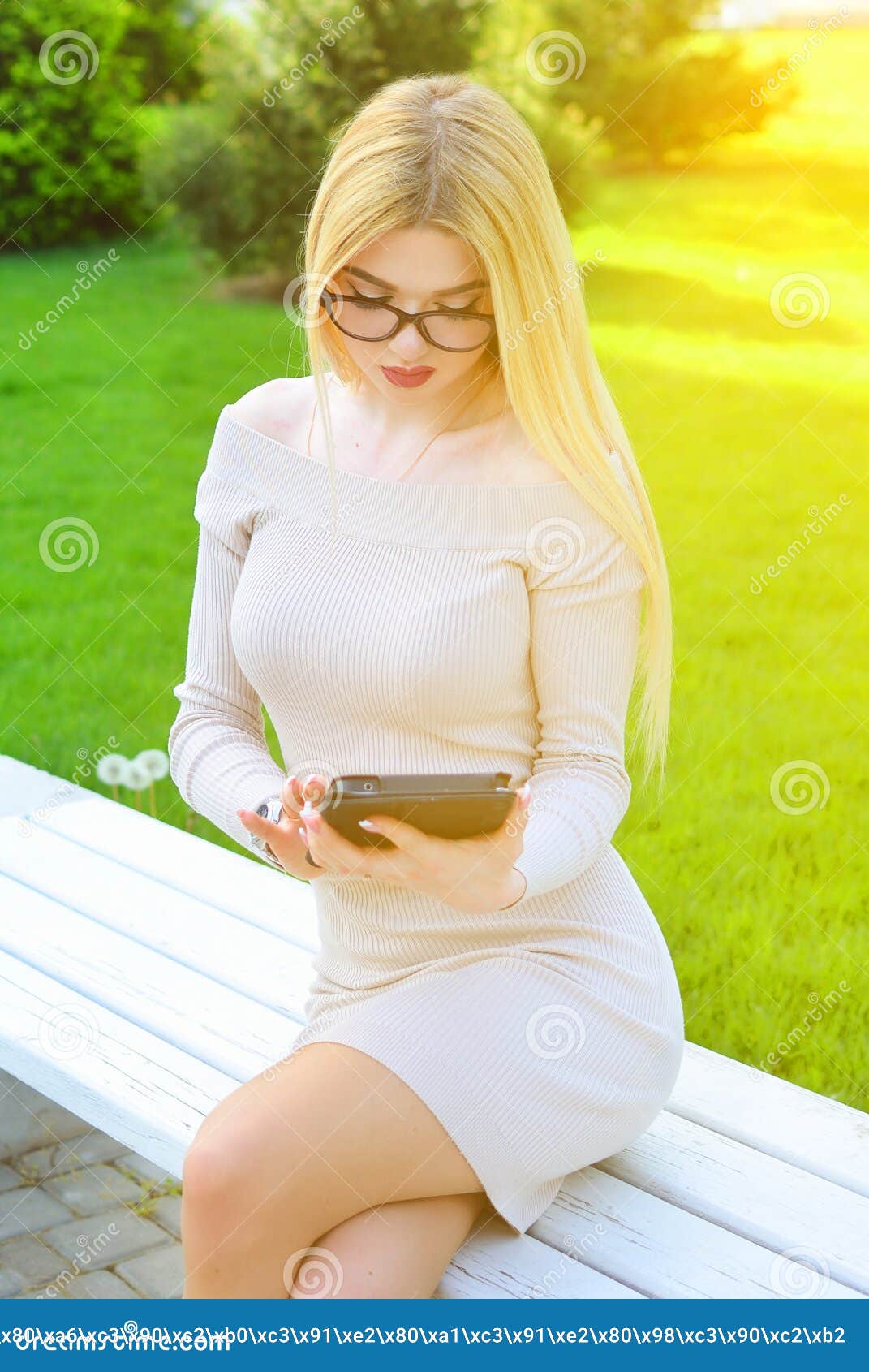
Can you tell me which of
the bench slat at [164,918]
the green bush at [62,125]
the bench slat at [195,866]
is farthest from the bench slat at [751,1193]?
the green bush at [62,125]

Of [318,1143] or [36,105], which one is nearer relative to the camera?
[318,1143]

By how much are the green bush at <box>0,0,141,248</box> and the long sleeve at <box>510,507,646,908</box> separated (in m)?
Result: 7.77

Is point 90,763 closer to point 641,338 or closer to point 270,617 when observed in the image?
point 270,617

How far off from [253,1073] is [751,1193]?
0.73m

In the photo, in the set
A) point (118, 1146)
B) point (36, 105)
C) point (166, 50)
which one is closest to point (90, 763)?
point (118, 1146)

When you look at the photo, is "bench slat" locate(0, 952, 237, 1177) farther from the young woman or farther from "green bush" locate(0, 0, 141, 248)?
"green bush" locate(0, 0, 141, 248)

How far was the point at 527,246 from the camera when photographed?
1.90 m

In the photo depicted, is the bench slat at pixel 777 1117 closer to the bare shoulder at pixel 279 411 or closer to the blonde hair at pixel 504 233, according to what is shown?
the blonde hair at pixel 504 233

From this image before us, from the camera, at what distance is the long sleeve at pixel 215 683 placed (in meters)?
2.08

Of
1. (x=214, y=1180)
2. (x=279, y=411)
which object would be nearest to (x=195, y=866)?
(x=279, y=411)

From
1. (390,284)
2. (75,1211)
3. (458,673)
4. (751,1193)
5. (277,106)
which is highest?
(277,106)

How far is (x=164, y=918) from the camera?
2766mm

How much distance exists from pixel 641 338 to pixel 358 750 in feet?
20.9

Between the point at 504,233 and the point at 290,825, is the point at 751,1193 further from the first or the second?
the point at 504,233
